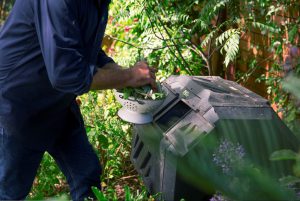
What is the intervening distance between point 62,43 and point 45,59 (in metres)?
0.14

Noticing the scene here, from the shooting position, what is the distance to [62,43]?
7.18 feet

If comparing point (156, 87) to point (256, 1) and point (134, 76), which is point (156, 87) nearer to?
point (134, 76)

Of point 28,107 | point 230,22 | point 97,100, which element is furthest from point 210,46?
point 28,107

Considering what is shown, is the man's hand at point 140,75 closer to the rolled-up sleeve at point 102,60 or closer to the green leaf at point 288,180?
the rolled-up sleeve at point 102,60

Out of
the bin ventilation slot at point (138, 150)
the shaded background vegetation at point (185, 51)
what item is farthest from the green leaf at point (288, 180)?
the shaded background vegetation at point (185, 51)

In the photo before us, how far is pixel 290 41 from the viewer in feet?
12.9

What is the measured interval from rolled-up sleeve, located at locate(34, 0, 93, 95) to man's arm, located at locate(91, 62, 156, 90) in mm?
108

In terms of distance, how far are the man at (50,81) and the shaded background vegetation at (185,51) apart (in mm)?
706

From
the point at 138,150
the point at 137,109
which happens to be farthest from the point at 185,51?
the point at 137,109

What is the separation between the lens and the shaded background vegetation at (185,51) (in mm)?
3781

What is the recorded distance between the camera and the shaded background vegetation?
3.78 m

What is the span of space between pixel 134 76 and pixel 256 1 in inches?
80.3

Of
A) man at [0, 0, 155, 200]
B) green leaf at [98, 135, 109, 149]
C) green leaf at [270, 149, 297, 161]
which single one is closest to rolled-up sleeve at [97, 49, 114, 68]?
man at [0, 0, 155, 200]

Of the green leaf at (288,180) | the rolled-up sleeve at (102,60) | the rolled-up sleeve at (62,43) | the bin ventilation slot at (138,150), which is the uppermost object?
the green leaf at (288,180)
